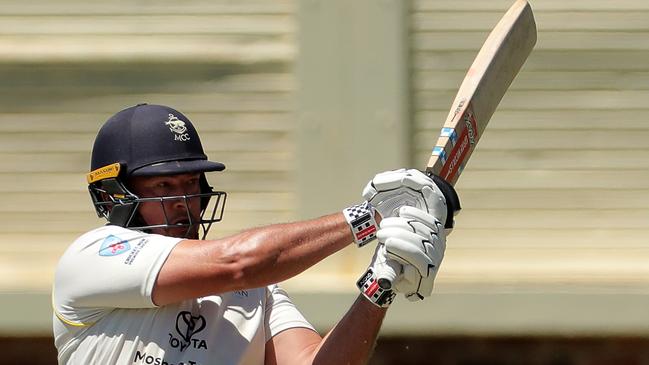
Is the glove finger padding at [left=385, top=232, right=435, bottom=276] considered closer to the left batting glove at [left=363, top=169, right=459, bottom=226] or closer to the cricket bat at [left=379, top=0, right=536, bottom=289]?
the left batting glove at [left=363, top=169, right=459, bottom=226]

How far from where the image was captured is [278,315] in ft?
10.0

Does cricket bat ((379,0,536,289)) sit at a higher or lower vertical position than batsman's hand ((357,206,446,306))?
higher

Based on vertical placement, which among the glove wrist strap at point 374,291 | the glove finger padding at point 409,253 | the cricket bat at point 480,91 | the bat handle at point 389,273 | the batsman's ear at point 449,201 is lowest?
the glove wrist strap at point 374,291

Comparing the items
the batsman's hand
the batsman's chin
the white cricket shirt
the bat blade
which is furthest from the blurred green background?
the batsman's hand

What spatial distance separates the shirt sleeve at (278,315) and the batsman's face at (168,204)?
256 mm

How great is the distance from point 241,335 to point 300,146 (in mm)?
1977

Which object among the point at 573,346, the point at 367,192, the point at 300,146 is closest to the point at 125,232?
the point at 367,192

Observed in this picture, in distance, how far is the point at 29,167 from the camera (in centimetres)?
496

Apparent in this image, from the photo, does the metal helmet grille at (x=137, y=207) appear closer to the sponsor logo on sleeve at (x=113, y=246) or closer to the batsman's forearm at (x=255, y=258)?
the sponsor logo on sleeve at (x=113, y=246)

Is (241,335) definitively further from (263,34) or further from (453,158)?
(263,34)

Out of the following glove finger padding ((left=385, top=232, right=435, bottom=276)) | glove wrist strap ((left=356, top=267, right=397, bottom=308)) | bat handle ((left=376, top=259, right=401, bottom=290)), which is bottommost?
glove wrist strap ((left=356, top=267, right=397, bottom=308))

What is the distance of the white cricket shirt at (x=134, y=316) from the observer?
2779 mm

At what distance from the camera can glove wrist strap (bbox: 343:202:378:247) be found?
2.70 m

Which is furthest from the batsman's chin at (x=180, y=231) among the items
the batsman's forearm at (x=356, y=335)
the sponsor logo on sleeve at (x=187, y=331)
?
the batsman's forearm at (x=356, y=335)
